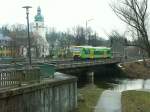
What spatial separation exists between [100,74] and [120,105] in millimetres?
48712

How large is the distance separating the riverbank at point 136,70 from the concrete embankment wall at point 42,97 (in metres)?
46.0

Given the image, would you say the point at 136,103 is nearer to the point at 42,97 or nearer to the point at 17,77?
the point at 42,97

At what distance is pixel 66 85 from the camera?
946 inches

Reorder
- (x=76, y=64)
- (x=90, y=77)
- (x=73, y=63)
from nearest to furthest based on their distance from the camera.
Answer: (x=73, y=63) < (x=76, y=64) < (x=90, y=77)

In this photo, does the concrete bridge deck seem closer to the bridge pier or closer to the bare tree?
the bridge pier

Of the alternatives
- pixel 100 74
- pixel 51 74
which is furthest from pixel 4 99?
pixel 100 74

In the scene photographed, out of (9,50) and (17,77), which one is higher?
(9,50)

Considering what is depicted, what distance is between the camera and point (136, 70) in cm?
7681

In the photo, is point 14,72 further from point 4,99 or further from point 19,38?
point 19,38

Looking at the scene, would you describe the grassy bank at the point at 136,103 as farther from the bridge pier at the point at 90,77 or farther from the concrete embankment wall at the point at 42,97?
the bridge pier at the point at 90,77

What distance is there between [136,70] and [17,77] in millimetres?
60376

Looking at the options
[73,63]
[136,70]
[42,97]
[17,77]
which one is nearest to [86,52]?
[136,70]

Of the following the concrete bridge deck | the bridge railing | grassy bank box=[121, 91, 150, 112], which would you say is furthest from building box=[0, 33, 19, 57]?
the bridge railing

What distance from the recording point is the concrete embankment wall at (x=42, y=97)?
16.7 metres
